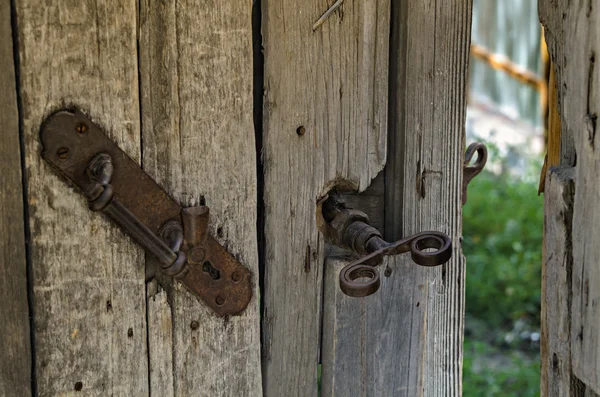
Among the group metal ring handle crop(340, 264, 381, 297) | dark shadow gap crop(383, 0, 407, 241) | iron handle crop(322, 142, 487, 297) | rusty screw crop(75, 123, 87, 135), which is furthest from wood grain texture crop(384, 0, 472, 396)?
rusty screw crop(75, 123, 87, 135)

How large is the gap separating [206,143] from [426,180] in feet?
1.53

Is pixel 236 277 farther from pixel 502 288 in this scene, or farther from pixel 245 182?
pixel 502 288

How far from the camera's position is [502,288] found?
514cm

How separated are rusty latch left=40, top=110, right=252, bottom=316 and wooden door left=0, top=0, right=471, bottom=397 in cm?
2

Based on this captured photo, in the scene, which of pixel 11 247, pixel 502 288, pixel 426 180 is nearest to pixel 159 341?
pixel 11 247

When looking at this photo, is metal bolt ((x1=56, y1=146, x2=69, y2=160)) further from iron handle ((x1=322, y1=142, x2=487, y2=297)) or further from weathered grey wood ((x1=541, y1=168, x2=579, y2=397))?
weathered grey wood ((x1=541, y1=168, x2=579, y2=397))

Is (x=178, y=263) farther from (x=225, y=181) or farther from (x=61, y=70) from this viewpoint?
(x=61, y=70)

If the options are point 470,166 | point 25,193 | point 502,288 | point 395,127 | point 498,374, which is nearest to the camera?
point 25,193

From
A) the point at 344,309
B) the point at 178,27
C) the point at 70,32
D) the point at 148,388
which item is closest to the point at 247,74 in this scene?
the point at 178,27

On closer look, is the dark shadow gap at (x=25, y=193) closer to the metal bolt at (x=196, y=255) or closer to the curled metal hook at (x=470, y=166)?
the metal bolt at (x=196, y=255)

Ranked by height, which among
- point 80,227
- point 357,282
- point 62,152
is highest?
point 62,152

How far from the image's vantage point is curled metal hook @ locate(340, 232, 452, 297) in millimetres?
1393

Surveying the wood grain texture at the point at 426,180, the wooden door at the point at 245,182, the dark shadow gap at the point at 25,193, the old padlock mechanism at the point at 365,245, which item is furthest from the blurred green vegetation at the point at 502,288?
the dark shadow gap at the point at 25,193

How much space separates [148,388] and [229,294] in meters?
0.23
